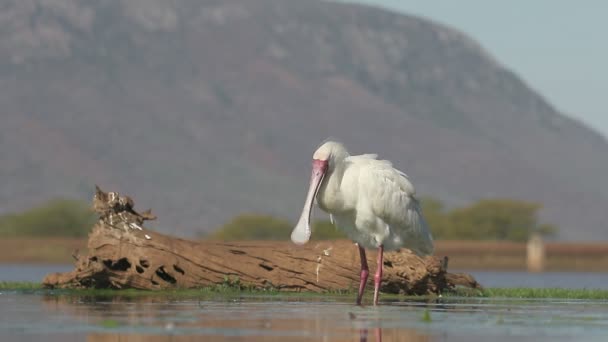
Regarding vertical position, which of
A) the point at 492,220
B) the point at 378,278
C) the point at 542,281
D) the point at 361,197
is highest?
the point at 492,220

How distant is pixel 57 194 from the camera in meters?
190

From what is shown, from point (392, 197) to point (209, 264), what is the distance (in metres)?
4.46

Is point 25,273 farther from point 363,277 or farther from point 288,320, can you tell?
point 288,320

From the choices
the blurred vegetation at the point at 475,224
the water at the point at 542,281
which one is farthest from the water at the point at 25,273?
the blurred vegetation at the point at 475,224

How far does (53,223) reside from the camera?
129500 mm

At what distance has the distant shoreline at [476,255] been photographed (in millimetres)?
101688

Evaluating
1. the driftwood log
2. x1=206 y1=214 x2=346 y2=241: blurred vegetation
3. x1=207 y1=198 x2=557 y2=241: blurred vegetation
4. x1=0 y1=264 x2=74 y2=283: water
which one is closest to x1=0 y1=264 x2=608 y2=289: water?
x1=0 y1=264 x2=74 y2=283: water

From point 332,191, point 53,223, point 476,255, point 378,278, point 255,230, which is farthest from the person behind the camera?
point 255,230

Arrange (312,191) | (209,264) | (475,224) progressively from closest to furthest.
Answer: (312,191) → (209,264) → (475,224)

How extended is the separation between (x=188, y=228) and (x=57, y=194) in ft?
58.9

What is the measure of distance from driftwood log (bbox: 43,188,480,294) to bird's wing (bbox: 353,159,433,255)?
2251 mm

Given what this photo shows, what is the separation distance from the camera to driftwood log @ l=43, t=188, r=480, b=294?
72.7 feet

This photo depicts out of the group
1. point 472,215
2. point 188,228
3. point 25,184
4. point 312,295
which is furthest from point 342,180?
point 25,184

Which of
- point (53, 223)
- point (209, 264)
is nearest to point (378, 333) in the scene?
point (209, 264)
